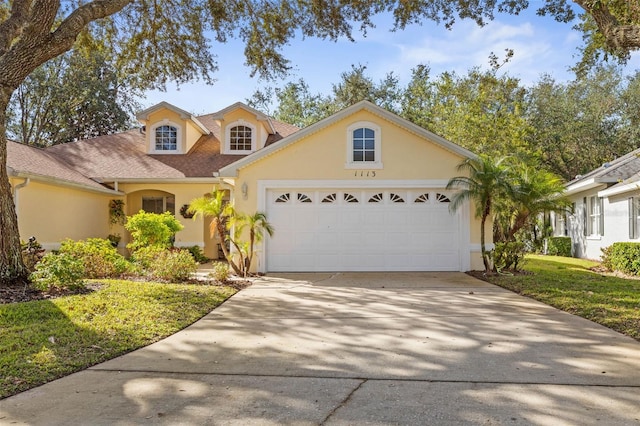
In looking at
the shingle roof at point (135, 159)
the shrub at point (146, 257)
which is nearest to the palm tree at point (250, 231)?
the shrub at point (146, 257)

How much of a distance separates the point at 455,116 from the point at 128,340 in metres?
22.1

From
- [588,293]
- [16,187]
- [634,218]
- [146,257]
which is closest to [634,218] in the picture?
[634,218]

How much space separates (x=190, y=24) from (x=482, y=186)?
906cm

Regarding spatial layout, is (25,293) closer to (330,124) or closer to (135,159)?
(330,124)

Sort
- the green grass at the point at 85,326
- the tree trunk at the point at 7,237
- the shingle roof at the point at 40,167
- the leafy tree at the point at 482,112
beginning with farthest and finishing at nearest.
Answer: the leafy tree at the point at 482,112, the shingle roof at the point at 40,167, the tree trunk at the point at 7,237, the green grass at the point at 85,326

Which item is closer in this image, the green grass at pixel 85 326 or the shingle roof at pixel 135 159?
the green grass at pixel 85 326

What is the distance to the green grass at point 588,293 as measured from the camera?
22.6ft

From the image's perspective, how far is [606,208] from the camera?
652 inches

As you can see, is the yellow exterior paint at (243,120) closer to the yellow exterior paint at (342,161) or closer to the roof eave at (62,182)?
the roof eave at (62,182)

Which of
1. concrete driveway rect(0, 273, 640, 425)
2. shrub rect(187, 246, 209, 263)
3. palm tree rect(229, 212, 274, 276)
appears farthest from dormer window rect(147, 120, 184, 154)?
concrete driveway rect(0, 273, 640, 425)

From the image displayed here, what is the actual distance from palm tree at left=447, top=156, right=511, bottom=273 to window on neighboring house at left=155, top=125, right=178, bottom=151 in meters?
10.7

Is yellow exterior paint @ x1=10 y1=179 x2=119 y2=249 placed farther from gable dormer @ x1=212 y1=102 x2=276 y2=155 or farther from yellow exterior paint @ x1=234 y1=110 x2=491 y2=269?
yellow exterior paint @ x1=234 y1=110 x2=491 y2=269

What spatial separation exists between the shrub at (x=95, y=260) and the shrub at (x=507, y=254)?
9419 millimetres

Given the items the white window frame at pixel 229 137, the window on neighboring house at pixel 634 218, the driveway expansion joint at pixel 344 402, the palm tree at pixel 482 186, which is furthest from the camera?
the white window frame at pixel 229 137
